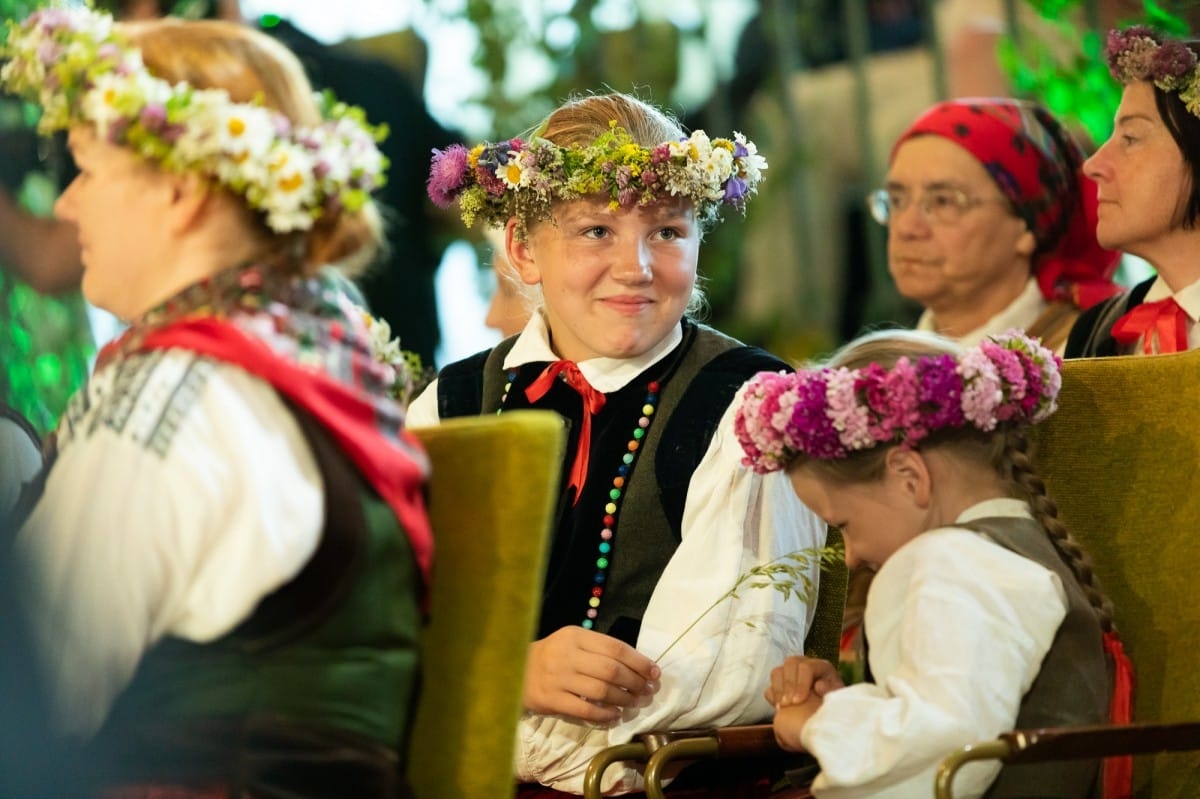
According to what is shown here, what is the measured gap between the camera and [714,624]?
99.3 inches

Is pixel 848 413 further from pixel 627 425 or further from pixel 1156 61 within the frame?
pixel 1156 61

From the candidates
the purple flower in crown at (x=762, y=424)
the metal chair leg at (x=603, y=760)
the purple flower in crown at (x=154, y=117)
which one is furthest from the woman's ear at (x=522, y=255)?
the purple flower in crown at (x=154, y=117)

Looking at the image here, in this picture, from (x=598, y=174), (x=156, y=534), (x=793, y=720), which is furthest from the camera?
(x=598, y=174)

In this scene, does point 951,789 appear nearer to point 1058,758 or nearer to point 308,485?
point 1058,758

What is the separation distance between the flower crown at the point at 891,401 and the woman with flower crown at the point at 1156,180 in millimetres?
982

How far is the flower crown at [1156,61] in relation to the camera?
302 centimetres

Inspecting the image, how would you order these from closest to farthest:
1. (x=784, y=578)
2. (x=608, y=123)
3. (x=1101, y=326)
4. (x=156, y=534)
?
(x=156, y=534) → (x=784, y=578) → (x=608, y=123) → (x=1101, y=326)

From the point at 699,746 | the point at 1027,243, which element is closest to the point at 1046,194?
the point at 1027,243

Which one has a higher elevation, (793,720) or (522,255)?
(522,255)

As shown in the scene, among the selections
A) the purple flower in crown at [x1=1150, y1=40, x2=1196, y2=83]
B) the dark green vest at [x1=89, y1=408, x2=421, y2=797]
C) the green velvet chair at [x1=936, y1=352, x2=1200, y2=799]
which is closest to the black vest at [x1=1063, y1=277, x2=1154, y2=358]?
the purple flower in crown at [x1=1150, y1=40, x2=1196, y2=83]

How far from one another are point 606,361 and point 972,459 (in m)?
0.79

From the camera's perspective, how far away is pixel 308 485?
5.56ft

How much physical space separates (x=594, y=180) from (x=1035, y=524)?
0.96 meters

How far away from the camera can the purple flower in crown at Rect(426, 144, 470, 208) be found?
2828 millimetres
